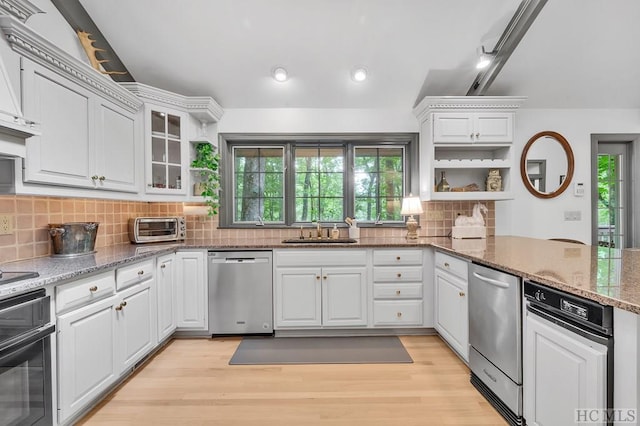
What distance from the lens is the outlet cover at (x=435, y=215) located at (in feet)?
11.0

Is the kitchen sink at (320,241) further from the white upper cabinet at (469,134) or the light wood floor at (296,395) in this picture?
the light wood floor at (296,395)

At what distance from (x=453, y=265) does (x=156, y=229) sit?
8.99 ft

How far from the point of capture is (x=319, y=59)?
2.81 metres

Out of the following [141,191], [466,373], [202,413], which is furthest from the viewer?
[141,191]

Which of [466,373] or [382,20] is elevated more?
[382,20]

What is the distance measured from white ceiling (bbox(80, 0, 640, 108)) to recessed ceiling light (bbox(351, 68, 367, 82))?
7cm

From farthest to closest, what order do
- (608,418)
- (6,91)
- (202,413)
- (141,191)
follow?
(141,191)
(202,413)
(6,91)
(608,418)

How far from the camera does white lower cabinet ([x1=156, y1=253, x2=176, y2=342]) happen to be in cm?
248

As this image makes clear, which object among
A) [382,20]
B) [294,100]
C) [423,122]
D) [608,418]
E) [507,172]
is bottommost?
[608,418]

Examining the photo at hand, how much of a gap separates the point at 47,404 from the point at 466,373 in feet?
8.33

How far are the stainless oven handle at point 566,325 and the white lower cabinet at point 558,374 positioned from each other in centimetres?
2

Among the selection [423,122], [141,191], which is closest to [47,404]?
[141,191]

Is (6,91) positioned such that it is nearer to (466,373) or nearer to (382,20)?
(382,20)

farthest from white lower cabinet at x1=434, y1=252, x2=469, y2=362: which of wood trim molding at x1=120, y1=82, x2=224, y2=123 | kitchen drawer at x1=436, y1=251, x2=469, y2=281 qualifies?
wood trim molding at x1=120, y1=82, x2=224, y2=123
